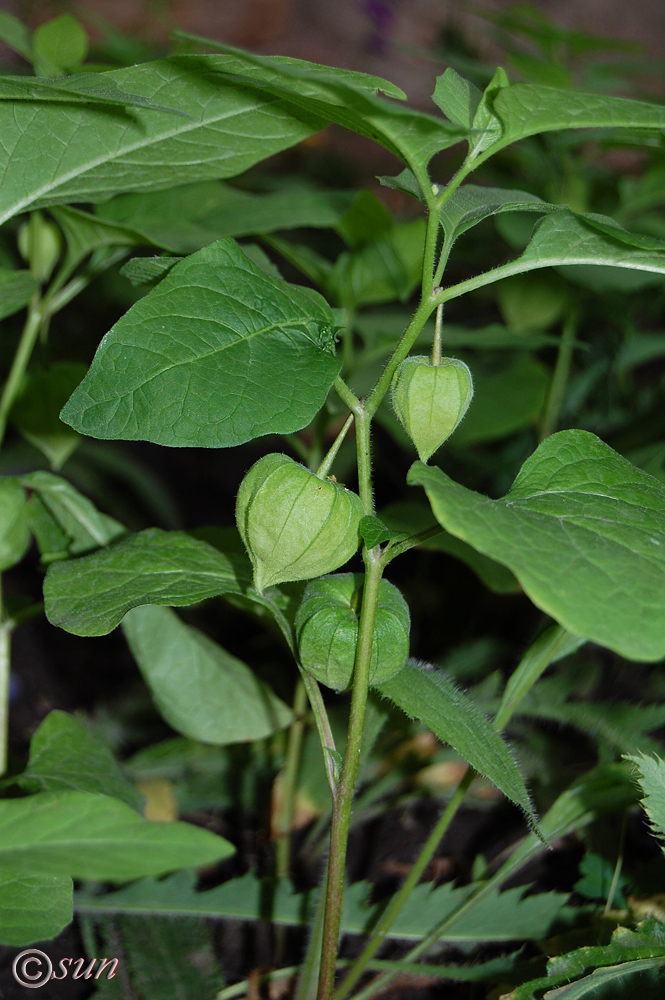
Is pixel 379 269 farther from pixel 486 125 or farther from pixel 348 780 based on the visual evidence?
pixel 348 780

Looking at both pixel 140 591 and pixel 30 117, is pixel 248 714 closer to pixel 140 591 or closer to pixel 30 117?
pixel 140 591

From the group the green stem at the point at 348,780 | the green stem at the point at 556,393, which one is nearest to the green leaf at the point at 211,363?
the green stem at the point at 348,780

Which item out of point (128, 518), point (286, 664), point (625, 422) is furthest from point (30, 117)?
point (128, 518)

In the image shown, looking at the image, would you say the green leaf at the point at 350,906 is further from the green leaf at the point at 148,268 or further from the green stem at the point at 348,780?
the green leaf at the point at 148,268

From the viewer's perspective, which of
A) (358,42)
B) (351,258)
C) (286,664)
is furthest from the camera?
(358,42)

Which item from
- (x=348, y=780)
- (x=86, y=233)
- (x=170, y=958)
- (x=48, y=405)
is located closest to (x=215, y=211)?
(x=86, y=233)

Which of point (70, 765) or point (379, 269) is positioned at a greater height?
point (379, 269)
